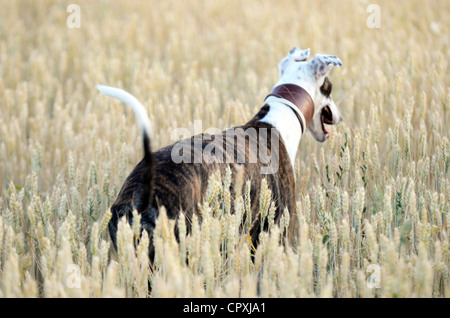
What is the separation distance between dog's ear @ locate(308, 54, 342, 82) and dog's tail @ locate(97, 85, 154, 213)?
1.91 meters

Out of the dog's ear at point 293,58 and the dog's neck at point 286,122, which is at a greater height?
the dog's ear at point 293,58

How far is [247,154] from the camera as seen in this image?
3289mm

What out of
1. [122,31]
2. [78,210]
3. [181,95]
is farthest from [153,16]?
[78,210]

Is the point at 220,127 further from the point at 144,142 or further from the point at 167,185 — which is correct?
the point at 144,142

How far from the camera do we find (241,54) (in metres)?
7.46

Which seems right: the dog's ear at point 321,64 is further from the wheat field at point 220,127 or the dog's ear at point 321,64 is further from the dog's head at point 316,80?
the wheat field at point 220,127

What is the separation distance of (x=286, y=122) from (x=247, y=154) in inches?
23.0

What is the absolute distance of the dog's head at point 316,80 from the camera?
393 cm

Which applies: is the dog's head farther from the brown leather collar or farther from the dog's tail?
the dog's tail

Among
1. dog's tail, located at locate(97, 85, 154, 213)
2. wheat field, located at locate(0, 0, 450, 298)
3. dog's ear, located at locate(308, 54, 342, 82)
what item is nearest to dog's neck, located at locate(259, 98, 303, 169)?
wheat field, located at locate(0, 0, 450, 298)

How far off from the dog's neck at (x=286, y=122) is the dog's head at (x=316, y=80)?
26cm

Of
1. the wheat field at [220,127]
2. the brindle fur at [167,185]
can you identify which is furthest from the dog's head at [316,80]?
the brindle fur at [167,185]

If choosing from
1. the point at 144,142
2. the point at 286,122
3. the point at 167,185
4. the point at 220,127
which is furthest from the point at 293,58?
the point at 144,142

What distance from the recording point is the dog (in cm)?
261
